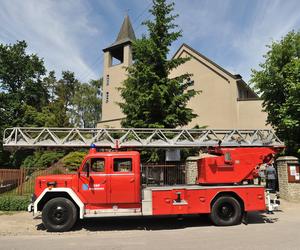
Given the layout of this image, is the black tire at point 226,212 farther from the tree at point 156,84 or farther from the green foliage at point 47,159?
the green foliage at point 47,159

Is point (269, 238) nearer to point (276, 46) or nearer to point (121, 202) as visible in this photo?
point (121, 202)

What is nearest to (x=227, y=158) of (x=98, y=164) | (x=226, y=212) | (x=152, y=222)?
(x=226, y=212)

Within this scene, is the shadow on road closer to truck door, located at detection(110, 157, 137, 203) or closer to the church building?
truck door, located at detection(110, 157, 137, 203)

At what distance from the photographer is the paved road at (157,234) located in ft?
27.6

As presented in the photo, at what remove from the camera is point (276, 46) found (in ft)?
70.8

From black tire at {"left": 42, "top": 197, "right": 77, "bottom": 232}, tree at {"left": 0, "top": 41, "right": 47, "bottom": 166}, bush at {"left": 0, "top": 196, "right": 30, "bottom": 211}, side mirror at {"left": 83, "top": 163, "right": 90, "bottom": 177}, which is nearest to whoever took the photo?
black tire at {"left": 42, "top": 197, "right": 77, "bottom": 232}

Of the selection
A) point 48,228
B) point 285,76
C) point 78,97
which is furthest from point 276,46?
point 78,97

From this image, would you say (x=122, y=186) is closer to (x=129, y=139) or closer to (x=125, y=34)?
(x=129, y=139)

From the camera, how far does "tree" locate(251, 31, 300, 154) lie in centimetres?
1900

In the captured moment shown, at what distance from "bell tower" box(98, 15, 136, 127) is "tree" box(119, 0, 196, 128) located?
1702 centimetres

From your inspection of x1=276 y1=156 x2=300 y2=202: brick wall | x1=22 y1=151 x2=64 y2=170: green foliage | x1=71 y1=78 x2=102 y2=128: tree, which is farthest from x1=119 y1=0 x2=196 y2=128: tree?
x1=71 y1=78 x2=102 y2=128: tree

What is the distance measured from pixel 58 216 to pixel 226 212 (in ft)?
18.4

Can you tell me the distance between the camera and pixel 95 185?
1064 centimetres

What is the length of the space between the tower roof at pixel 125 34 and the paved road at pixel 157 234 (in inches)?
1201
